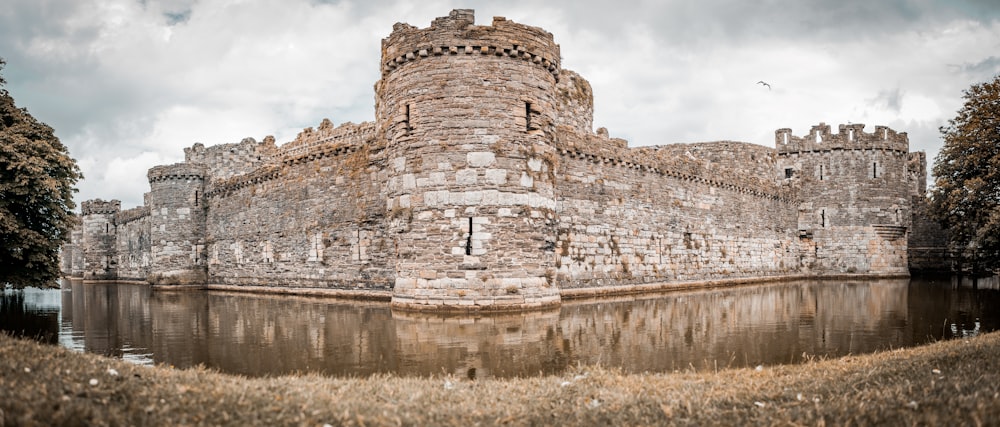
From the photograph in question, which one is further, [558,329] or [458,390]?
[558,329]

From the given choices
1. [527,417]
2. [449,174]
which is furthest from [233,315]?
[527,417]

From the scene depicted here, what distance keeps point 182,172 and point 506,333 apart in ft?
78.3

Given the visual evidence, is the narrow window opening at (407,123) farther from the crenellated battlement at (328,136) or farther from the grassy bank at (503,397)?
the grassy bank at (503,397)

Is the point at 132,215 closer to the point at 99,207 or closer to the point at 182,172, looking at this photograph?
the point at 99,207

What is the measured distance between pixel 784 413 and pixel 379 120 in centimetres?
1598

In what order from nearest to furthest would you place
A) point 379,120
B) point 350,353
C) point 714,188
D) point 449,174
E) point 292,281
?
point 350,353
point 449,174
point 379,120
point 292,281
point 714,188

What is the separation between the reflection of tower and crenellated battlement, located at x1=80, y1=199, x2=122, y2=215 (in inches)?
1620

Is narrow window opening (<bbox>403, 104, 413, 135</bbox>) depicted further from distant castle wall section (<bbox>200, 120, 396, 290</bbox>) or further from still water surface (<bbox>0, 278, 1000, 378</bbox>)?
still water surface (<bbox>0, 278, 1000, 378</bbox>)

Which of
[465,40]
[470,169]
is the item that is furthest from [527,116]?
[465,40]

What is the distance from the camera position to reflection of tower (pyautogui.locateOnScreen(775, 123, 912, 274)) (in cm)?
3212

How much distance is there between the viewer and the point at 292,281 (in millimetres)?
23359

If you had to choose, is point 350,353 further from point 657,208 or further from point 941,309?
point 657,208

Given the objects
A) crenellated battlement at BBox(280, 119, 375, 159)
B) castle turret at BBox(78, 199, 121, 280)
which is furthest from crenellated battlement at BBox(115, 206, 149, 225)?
crenellated battlement at BBox(280, 119, 375, 159)

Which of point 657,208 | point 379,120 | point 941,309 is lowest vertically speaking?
point 941,309
